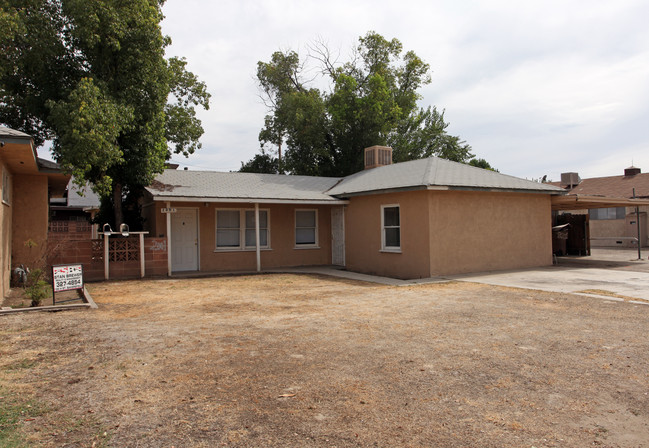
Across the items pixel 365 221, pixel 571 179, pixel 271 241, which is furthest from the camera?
pixel 571 179

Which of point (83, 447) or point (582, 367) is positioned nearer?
point (83, 447)

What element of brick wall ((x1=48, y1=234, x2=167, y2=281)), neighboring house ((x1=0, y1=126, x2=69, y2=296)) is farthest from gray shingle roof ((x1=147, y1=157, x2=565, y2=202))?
neighboring house ((x1=0, y1=126, x2=69, y2=296))

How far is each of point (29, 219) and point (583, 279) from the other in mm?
15184

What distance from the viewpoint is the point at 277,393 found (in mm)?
4199

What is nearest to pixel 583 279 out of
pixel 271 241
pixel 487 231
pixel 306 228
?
pixel 487 231

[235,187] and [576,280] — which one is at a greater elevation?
[235,187]

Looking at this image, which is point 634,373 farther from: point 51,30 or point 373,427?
point 51,30

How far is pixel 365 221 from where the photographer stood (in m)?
16.0

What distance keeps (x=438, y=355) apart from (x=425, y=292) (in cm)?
541

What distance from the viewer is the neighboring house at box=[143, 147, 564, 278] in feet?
45.5

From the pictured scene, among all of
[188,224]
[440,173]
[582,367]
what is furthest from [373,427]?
[188,224]

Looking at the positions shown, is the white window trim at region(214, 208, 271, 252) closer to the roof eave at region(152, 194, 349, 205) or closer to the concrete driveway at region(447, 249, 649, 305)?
the roof eave at region(152, 194, 349, 205)

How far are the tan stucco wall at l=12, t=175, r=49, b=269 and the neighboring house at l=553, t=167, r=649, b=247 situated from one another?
27.2 meters

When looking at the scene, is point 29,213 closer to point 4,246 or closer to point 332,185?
point 4,246
